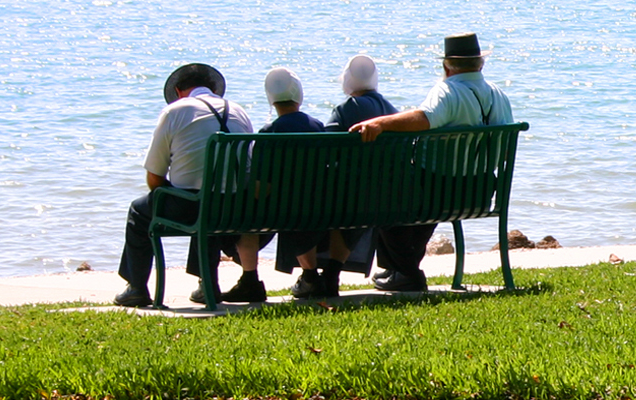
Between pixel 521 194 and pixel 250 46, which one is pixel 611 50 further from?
pixel 521 194

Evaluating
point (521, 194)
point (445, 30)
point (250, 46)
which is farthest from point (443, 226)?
point (445, 30)

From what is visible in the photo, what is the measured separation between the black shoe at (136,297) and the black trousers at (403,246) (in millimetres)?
1358

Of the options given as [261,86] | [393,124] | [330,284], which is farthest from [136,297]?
[261,86]

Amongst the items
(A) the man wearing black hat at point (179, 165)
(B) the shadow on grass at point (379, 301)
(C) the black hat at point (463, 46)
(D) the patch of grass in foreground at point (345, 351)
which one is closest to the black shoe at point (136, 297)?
(A) the man wearing black hat at point (179, 165)

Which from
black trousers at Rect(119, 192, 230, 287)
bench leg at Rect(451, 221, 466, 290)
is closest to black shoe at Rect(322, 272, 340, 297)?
black trousers at Rect(119, 192, 230, 287)

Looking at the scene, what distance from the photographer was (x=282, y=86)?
6.35m

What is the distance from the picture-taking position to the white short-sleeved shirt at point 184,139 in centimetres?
628

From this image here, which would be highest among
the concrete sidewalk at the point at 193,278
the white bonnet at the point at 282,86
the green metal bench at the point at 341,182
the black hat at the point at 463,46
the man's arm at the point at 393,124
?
the black hat at the point at 463,46

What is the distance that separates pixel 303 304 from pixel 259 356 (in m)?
1.48

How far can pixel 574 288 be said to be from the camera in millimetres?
6594

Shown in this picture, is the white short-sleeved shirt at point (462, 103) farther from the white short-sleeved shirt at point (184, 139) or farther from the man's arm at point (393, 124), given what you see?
the white short-sleeved shirt at point (184, 139)

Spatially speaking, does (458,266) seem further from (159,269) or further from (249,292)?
(159,269)

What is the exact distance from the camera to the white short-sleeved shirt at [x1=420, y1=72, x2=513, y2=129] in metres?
6.38

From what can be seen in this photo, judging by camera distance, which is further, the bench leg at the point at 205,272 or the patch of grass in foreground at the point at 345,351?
the bench leg at the point at 205,272
